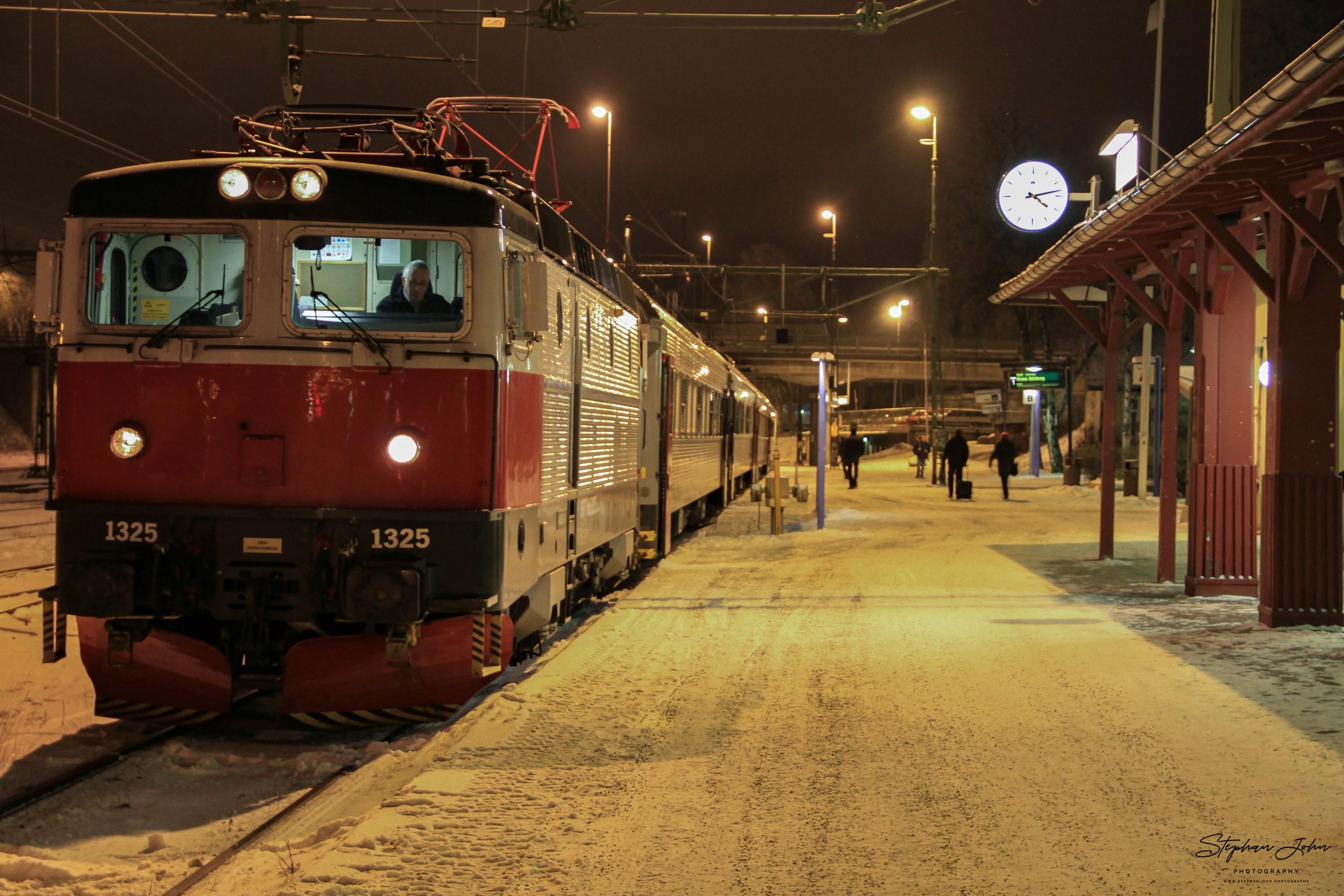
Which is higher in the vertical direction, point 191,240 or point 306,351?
point 191,240

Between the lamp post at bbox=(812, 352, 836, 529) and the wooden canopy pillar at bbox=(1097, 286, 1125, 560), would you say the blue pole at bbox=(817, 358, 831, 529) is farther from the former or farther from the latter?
the wooden canopy pillar at bbox=(1097, 286, 1125, 560)

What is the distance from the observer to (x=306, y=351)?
6230 mm

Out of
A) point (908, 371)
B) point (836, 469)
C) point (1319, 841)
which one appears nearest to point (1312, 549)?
point (1319, 841)

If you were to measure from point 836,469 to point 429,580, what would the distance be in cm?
4364

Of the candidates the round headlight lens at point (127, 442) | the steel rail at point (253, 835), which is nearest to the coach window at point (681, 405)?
the round headlight lens at point (127, 442)

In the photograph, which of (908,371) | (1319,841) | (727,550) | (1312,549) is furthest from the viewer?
(908,371)

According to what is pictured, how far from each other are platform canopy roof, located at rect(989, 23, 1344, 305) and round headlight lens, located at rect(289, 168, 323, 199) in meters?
5.73

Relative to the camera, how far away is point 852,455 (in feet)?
106

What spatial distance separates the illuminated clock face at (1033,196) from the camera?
19609 millimetres

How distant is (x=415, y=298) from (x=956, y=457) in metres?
22.0

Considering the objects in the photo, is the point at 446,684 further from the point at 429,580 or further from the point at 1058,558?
the point at 1058,558

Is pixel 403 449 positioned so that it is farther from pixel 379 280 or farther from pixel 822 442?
pixel 822 442

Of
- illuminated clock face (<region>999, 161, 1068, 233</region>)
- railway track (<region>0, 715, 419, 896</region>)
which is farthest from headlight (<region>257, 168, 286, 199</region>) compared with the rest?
illuminated clock face (<region>999, 161, 1068, 233</region>)

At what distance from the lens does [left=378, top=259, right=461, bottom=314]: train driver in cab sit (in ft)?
20.8
